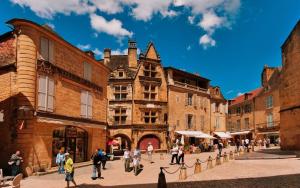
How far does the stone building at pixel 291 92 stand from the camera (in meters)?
22.5

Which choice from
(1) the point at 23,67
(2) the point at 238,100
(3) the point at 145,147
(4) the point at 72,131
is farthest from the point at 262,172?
(2) the point at 238,100

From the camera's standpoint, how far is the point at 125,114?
3206cm

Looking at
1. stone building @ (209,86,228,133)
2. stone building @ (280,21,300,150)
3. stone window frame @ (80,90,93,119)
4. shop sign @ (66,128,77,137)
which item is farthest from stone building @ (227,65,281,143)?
shop sign @ (66,128,77,137)

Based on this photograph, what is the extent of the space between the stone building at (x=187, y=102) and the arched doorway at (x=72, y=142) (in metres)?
14.6

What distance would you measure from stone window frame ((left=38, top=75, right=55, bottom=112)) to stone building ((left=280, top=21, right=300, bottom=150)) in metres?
17.1

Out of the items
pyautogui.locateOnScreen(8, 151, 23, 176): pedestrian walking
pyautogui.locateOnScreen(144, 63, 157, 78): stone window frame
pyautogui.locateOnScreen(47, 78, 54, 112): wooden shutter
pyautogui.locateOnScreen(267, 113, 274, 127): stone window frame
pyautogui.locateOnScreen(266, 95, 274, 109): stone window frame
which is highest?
pyautogui.locateOnScreen(144, 63, 157, 78): stone window frame

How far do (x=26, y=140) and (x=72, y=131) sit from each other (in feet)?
14.7

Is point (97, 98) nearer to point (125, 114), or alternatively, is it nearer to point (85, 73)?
point (85, 73)

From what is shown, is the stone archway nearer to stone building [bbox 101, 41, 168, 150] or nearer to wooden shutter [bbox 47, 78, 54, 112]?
stone building [bbox 101, 41, 168, 150]

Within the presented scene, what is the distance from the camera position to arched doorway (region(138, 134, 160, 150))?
32188 mm

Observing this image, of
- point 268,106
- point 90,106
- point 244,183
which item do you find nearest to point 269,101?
point 268,106

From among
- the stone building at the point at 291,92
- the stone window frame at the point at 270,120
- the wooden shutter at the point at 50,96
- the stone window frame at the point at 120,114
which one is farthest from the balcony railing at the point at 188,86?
the wooden shutter at the point at 50,96

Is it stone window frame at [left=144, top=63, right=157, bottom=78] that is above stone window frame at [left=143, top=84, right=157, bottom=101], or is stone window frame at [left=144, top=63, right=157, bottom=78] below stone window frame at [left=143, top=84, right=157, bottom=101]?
above

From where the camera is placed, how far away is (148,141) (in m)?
32.6
